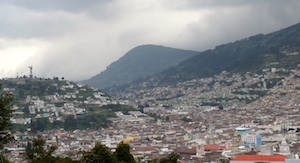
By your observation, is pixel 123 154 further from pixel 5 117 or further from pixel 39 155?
pixel 5 117

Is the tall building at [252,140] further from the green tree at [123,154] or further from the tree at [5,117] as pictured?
the tree at [5,117]

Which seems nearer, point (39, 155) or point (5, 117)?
point (5, 117)

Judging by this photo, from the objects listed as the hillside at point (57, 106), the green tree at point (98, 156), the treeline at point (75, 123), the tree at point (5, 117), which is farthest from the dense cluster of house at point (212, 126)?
the tree at point (5, 117)

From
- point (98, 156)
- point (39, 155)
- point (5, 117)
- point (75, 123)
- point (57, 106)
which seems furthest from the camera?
point (57, 106)

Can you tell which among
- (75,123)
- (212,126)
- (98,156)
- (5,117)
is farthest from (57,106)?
(5,117)

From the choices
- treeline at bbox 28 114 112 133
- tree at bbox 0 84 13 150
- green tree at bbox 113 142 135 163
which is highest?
tree at bbox 0 84 13 150

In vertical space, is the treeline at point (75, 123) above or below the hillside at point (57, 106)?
below

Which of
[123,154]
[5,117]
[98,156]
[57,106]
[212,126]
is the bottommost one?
[212,126]

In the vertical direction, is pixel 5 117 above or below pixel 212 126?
above

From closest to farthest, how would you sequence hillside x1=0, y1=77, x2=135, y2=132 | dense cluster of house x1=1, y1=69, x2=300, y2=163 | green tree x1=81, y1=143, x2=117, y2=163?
green tree x1=81, y1=143, x2=117, y2=163 < dense cluster of house x1=1, y1=69, x2=300, y2=163 < hillside x1=0, y1=77, x2=135, y2=132

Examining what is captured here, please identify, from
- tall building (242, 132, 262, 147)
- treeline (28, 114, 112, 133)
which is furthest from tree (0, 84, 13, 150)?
treeline (28, 114, 112, 133)

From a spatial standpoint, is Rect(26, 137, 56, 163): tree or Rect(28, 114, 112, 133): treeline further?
Rect(28, 114, 112, 133): treeline

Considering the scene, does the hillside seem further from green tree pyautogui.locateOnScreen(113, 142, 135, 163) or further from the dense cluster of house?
green tree pyautogui.locateOnScreen(113, 142, 135, 163)

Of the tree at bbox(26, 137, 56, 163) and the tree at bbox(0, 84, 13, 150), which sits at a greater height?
the tree at bbox(0, 84, 13, 150)
